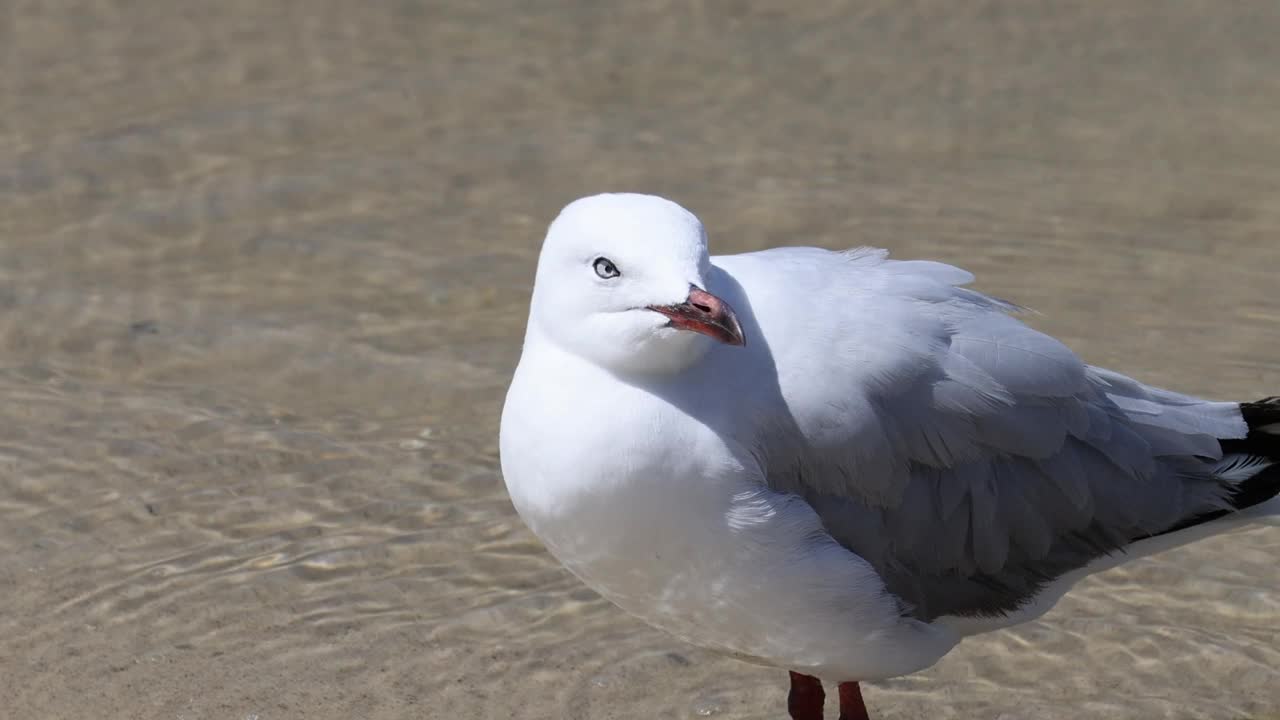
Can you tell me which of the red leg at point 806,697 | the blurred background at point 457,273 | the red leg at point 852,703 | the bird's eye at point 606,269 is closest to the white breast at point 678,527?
the bird's eye at point 606,269

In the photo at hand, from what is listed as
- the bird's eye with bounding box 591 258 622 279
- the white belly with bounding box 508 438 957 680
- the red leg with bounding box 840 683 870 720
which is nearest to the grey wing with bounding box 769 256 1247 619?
the white belly with bounding box 508 438 957 680

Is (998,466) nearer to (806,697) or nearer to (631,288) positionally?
(806,697)

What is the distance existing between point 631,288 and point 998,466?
1.33 metres

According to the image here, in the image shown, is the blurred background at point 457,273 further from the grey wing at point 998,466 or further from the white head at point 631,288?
the white head at point 631,288

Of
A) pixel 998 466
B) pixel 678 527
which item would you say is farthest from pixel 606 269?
pixel 998 466

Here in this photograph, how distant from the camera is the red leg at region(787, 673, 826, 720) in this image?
5.20 meters

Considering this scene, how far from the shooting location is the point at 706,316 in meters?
3.89

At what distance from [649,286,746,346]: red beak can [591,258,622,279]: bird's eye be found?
137mm

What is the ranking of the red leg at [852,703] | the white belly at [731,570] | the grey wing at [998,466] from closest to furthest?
1. the white belly at [731,570]
2. the grey wing at [998,466]
3. the red leg at [852,703]

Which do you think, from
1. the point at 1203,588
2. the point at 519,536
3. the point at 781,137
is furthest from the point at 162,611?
the point at 781,137

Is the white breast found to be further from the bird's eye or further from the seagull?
the bird's eye

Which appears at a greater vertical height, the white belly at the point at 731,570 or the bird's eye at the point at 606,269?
the bird's eye at the point at 606,269

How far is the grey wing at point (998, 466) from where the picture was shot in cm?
455

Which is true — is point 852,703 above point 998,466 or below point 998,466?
below
